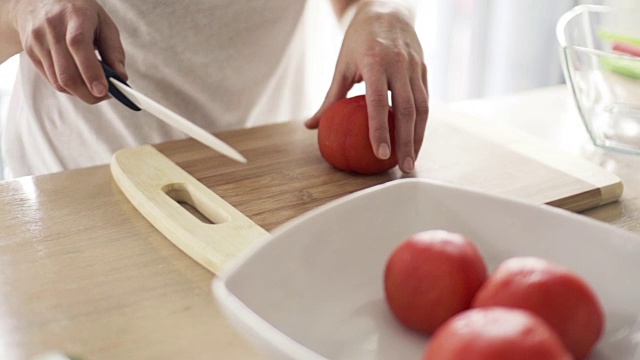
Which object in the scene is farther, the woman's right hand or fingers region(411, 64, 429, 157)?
fingers region(411, 64, 429, 157)

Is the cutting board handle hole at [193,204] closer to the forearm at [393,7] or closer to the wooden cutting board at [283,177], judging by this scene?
the wooden cutting board at [283,177]

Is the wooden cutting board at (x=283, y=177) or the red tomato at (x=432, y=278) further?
the wooden cutting board at (x=283, y=177)

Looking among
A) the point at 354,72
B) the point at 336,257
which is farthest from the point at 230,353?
the point at 354,72

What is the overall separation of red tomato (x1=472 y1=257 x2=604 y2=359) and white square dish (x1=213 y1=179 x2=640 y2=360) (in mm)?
44

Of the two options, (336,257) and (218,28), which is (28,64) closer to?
(218,28)

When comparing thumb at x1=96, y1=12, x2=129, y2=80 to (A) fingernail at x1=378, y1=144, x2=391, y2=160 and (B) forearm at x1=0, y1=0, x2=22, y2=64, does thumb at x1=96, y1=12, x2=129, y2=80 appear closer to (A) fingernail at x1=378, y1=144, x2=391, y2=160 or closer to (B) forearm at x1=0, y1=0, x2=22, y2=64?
(B) forearm at x1=0, y1=0, x2=22, y2=64

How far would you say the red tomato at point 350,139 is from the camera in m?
0.91

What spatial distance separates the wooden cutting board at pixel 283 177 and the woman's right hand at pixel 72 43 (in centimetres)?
11

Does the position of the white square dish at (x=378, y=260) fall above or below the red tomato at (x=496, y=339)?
below

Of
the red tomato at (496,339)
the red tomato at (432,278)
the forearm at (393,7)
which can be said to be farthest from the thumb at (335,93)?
the red tomato at (496,339)

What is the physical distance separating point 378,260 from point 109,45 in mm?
387

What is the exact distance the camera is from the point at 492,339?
16.9 inches

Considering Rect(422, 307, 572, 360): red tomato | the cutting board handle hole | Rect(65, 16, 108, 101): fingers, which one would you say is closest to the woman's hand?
the cutting board handle hole

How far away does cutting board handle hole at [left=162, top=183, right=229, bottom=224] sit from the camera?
848 mm
